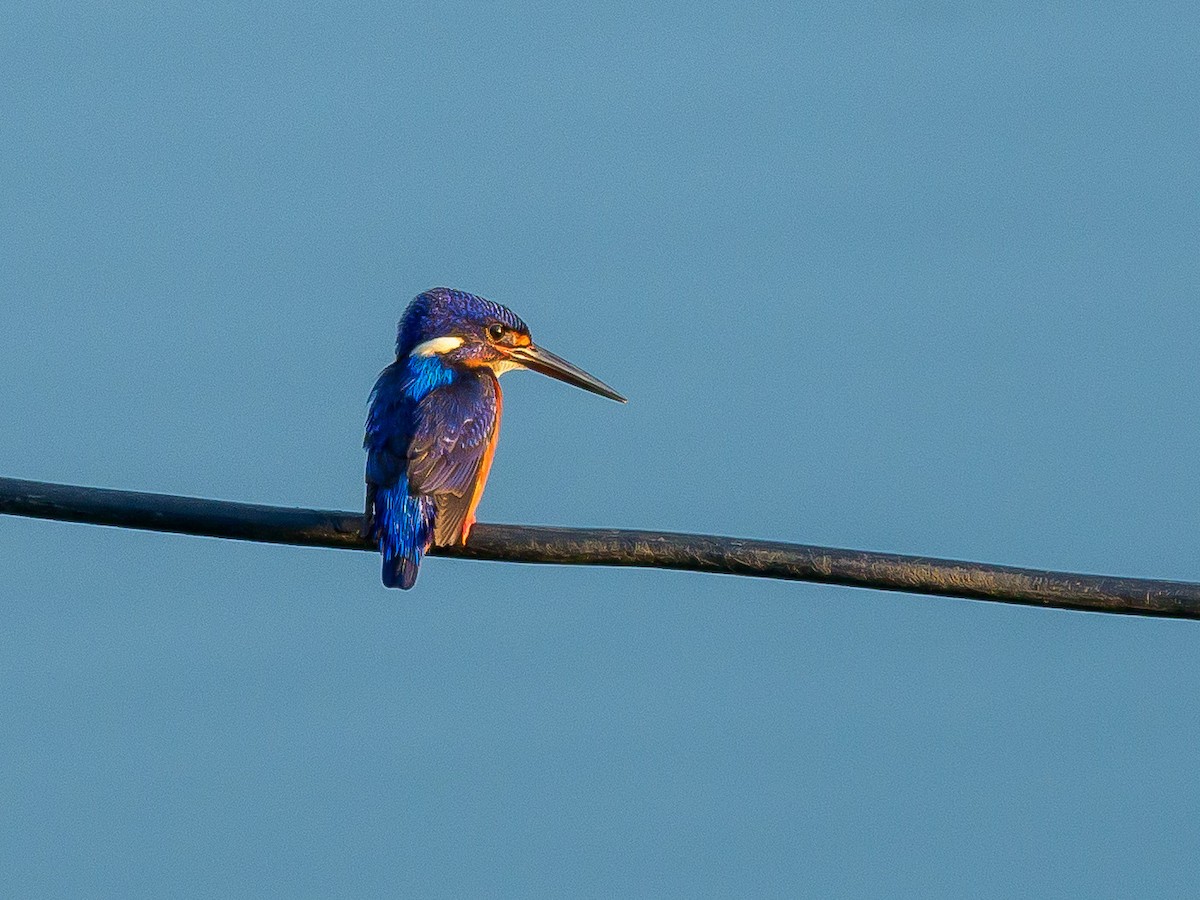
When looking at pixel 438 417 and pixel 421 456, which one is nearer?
pixel 421 456

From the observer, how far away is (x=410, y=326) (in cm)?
453

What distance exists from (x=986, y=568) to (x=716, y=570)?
0.38m

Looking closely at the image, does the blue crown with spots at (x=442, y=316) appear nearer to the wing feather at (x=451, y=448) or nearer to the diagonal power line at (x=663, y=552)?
the wing feather at (x=451, y=448)

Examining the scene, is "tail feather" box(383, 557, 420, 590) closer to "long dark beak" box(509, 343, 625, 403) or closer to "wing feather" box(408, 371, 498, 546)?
"wing feather" box(408, 371, 498, 546)

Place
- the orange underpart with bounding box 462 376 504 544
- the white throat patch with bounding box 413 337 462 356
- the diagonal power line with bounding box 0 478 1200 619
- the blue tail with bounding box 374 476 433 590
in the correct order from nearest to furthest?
the diagonal power line with bounding box 0 478 1200 619 → the blue tail with bounding box 374 476 433 590 → the orange underpart with bounding box 462 376 504 544 → the white throat patch with bounding box 413 337 462 356

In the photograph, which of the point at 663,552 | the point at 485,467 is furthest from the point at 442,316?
the point at 663,552

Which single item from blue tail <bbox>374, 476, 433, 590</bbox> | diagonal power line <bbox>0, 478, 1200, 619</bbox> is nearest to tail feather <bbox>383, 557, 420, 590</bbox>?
blue tail <bbox>374, 476, 433, 590</bbox>

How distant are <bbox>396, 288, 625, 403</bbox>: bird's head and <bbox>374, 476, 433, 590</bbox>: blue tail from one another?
0.78 meters

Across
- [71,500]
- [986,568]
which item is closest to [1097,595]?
[986,568]

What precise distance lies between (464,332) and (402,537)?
984 mm

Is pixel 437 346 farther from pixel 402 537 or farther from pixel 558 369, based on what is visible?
pixel 402 537

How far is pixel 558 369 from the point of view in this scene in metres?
4.72

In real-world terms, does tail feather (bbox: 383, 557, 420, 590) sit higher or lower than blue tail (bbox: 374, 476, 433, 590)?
lower

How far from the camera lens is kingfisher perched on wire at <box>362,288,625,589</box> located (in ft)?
12.0
